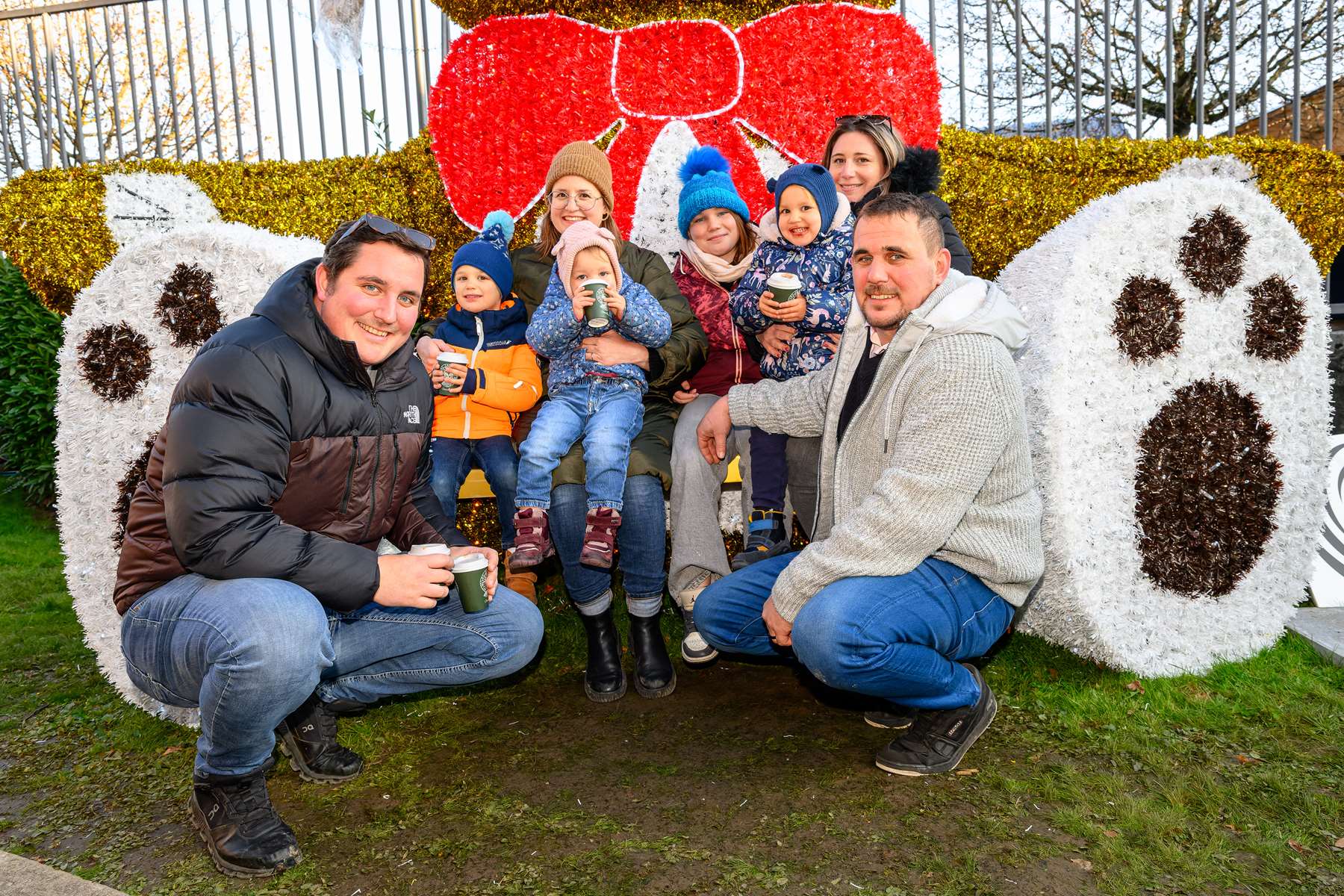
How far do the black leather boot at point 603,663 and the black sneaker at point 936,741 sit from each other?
1.02 metres

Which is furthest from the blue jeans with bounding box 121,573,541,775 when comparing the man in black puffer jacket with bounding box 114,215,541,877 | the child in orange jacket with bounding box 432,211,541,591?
the child in orange jacket with bounding box 432,211,541,591

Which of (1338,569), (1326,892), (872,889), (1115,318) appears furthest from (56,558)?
(1338,569)

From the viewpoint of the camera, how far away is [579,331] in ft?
11.0

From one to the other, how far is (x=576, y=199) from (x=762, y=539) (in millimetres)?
1656

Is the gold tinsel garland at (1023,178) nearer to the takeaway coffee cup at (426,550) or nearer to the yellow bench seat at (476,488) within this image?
the yellow bench seat at (476,488)

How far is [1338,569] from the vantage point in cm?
411

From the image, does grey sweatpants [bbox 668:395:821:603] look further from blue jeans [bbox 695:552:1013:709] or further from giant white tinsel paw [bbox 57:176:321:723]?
giant white tinsel paw [bbox 57:176:321:723]

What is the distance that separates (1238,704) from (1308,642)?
2.76ft

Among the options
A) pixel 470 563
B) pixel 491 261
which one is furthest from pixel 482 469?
pixel 470 563

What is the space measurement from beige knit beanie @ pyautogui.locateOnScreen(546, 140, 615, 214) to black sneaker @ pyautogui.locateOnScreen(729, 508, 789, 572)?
1.53m

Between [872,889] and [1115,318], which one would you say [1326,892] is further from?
[1115,318]

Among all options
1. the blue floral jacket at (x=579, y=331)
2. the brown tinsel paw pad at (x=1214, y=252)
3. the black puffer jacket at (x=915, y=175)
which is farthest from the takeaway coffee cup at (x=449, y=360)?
the brown tinsel paw pad at (x=1214, y=252)

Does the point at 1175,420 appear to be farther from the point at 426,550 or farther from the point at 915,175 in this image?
the point at 426,550

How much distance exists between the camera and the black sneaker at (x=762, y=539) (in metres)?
3.15
